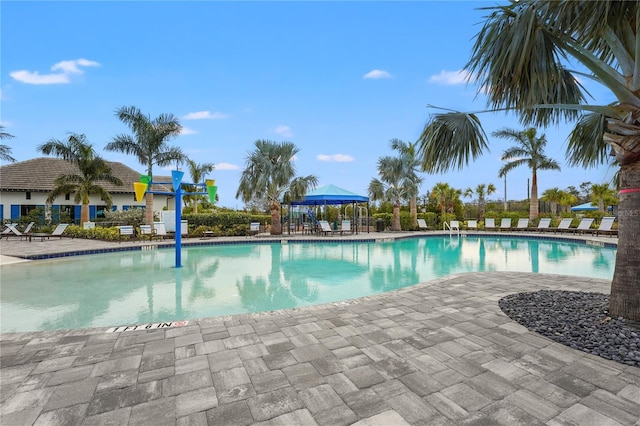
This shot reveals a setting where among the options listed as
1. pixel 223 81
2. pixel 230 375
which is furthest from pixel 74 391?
pixel 223 81

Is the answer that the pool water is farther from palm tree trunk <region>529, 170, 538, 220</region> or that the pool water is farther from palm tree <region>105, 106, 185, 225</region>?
palm tree trunk <region>529, 170, 538, 220</region>

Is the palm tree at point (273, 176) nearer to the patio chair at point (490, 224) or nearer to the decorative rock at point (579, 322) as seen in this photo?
the patio chair at point (490, 224)

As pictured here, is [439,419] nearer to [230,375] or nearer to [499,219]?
[230,375]

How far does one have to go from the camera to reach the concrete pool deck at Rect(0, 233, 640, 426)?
203cm

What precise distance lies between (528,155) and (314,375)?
23.2 metres

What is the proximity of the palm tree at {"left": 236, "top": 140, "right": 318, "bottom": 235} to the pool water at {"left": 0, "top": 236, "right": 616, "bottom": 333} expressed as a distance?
4331 millimetres

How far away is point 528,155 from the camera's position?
2064cm

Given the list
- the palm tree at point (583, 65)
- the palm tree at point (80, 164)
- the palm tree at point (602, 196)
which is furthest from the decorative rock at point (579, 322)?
the palm tree at point (602, 196)

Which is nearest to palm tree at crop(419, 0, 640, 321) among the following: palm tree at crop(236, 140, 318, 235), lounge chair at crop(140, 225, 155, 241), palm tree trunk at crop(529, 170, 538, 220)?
palm tree at crop(236, 140, 318, 235)

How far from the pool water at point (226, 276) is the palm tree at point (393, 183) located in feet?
23.4

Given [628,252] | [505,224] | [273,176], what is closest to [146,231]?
[273,176]

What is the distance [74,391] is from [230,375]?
1104 mm

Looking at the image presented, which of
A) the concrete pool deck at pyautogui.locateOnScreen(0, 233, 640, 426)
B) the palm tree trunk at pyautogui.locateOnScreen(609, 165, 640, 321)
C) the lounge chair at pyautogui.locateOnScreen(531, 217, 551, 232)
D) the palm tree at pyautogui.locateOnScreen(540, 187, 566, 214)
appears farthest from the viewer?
the palm tree at pyautogui.locateOnScreen(540, 187, 566, 214)

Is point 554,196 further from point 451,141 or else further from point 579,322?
point 579,322
